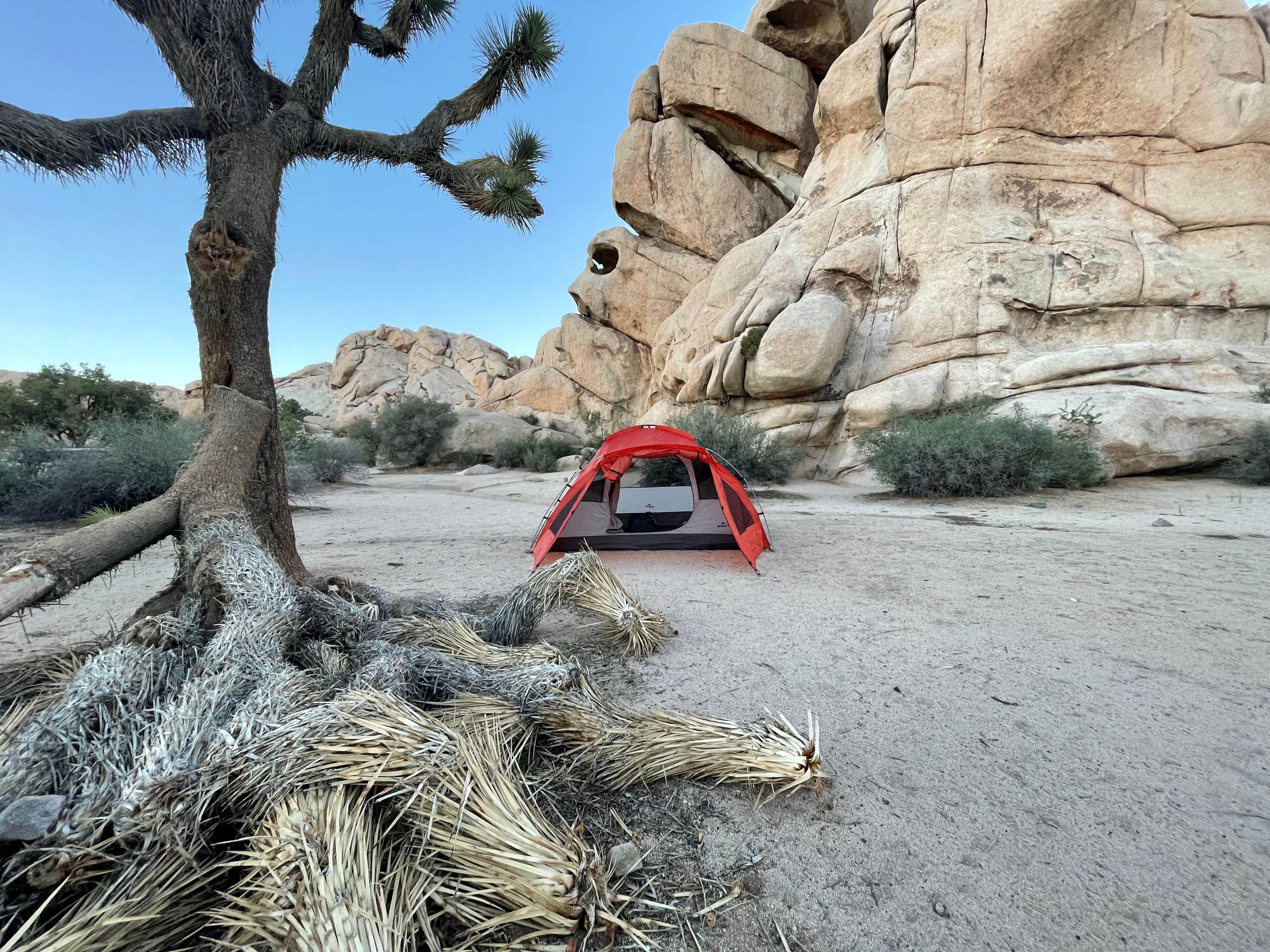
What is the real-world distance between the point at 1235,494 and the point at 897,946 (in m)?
10.6

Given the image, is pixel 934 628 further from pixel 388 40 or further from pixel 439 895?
pixel 388 40

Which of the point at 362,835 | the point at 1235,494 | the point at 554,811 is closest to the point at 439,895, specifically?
the point at 362,835

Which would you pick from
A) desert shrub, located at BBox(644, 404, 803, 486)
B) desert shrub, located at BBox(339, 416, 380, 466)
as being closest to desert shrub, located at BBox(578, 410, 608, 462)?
desert shrub, located at BBox(339, 416, 380, 466)

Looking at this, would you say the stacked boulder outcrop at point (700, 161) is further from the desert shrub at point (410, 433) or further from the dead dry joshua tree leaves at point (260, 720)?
the dead dry joshua tree leaves at point (260, 720)

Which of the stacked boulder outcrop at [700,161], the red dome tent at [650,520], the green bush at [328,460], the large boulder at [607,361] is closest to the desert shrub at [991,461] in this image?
the red dome tent at [650,520]

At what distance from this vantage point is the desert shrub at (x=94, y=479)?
7555 millimetres

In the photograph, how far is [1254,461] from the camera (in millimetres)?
8719

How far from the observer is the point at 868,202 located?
15.1 meters

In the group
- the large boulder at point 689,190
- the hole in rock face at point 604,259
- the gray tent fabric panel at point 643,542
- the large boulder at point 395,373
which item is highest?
the large boulder at point 689,190

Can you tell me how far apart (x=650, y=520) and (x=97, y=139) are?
5700 mm

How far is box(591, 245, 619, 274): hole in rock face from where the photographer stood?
23.9 metres

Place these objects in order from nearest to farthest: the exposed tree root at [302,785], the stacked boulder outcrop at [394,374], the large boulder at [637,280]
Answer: the exposed tree root at [302,785] < the large boulder at [637,280] < the stacked boulder outcrop at [394,374]

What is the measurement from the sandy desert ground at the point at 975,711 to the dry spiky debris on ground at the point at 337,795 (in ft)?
0.77

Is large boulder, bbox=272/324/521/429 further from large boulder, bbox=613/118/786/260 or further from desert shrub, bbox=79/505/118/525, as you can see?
desert shrub, bbox=79/505/118/525
